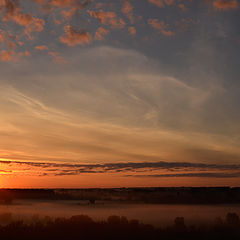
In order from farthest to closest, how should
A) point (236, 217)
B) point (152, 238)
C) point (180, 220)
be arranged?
point (236, 217) < point (180, 220) < point (152, 238)

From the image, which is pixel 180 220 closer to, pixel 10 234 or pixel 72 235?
pixel 72 235

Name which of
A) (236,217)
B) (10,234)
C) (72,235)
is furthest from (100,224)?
(236,217)

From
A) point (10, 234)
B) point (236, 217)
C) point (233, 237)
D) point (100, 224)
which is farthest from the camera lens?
point (236, 217)

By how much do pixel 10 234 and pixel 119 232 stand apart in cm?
1552

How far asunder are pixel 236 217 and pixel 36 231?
5555 centimetres

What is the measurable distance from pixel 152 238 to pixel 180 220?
28.7m

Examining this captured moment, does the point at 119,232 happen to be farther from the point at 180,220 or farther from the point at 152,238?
the point at 180,220

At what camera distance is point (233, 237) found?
50094 millimetres

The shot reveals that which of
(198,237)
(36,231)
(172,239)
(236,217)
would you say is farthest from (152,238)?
(236,217)

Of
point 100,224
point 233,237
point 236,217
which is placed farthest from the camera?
point 236,217

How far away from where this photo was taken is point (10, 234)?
44.1m

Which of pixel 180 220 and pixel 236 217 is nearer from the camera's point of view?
pixel 180 220

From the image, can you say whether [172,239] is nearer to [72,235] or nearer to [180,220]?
[72,235]

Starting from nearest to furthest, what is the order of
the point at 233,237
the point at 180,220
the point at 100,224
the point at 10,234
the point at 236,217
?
1. the point at 10,234
2. the point at 233,237
3. the point at 100,224
4. the point at 180,220
5. the point at 236,217
